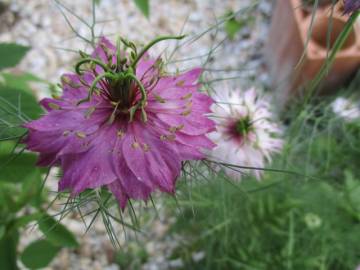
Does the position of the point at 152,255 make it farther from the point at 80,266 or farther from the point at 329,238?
the point at 329,238

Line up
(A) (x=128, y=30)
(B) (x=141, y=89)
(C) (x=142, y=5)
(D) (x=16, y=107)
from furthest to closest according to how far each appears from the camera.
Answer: (A) (x=128, y=30), (C) (x=142, y=5), (D) (x=16, y=107), (B) (x=141, y=89)

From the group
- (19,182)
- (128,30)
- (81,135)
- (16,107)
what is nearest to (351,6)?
(81,135)

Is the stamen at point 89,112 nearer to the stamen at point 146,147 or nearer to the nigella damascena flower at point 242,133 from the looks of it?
the stamen at point 146,147

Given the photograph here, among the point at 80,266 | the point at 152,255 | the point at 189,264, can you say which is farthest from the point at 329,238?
the point at 80,266

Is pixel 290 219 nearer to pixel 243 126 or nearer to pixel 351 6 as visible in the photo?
pixel 243 126

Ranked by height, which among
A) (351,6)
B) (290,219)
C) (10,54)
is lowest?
(290,219)
